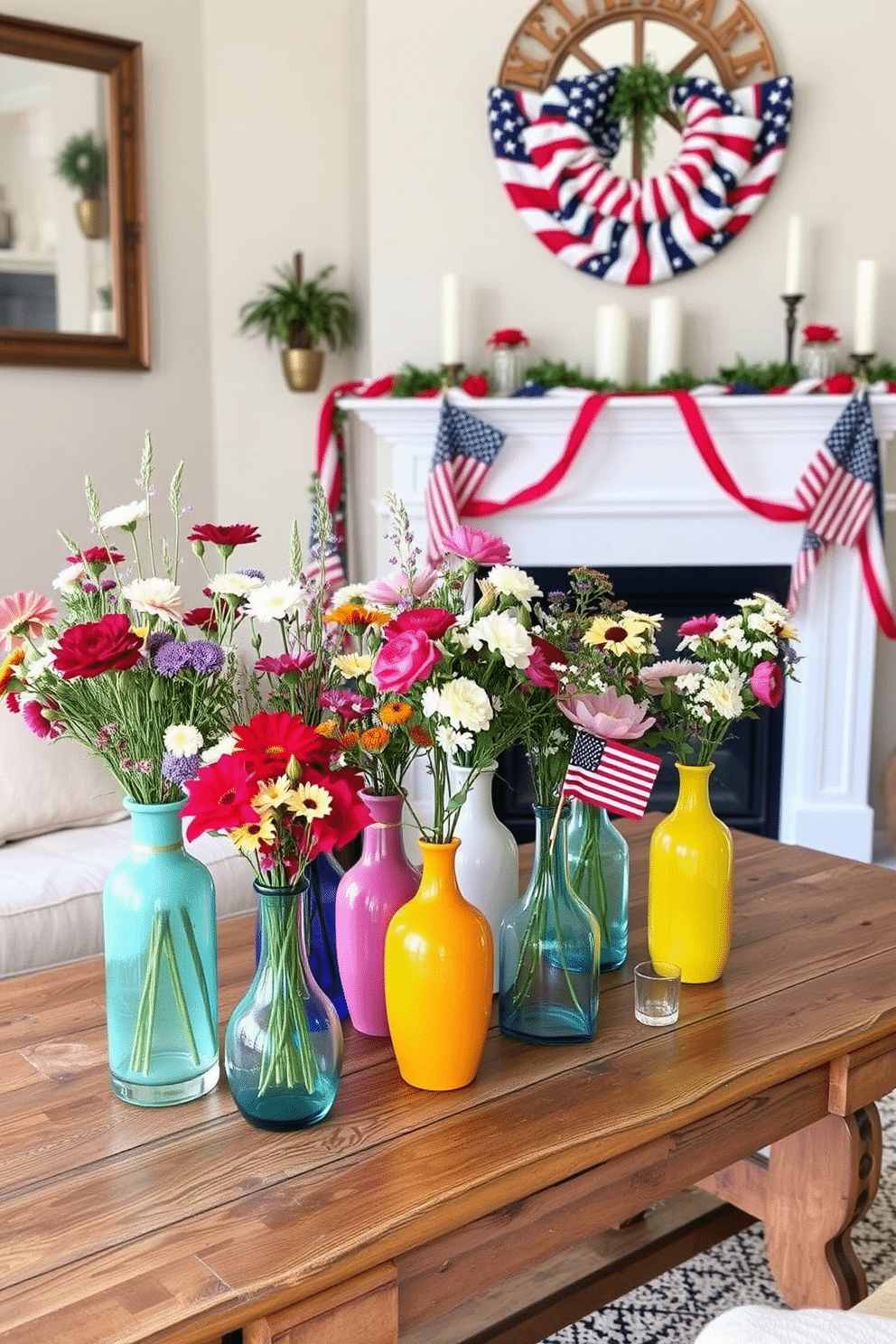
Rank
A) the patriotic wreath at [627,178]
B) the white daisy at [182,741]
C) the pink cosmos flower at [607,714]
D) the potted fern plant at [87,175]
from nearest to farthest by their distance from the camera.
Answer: the white daisy at [182,741]
the pink cosmos flower at [607,714]
the patriotic wreath at [627,178]
the potted fern plant at [87,175]

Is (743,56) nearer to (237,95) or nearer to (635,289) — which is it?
(635,289)

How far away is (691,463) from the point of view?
358 cm

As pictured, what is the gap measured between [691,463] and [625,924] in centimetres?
218

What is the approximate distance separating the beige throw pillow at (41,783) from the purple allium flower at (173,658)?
1.42m

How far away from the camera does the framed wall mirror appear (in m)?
3.75

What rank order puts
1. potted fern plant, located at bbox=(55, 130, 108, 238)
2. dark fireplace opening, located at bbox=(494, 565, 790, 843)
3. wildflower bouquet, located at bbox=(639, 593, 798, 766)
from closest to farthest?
wildflower bouquet, located at bbox=(639, 593, 798, 766) < dark fireplace opening, located at bbox=(494, 565, 790, 843) < potted fern plant, located at bbox=(55, 130, 108, 238)

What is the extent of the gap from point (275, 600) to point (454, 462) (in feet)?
7.82

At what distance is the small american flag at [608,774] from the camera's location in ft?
4.47

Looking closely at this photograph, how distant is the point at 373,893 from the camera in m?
1.34

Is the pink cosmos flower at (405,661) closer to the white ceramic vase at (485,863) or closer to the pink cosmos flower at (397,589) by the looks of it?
the pink cosmos flower at (397,589)

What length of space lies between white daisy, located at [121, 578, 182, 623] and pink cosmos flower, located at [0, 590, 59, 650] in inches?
4.2

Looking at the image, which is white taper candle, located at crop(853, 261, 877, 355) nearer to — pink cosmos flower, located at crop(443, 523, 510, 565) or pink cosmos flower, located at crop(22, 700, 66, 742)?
pink cosmos flower, located at crop(443, 523, 510, 565)

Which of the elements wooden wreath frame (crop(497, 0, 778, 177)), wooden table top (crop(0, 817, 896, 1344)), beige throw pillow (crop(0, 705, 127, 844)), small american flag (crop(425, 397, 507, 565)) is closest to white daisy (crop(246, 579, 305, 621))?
wooden table top (crop(0, 817, 896, 1344))

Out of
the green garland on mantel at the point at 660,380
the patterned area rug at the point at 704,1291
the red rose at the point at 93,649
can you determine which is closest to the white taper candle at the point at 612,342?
the green garland on mantel at the point at 660,380
